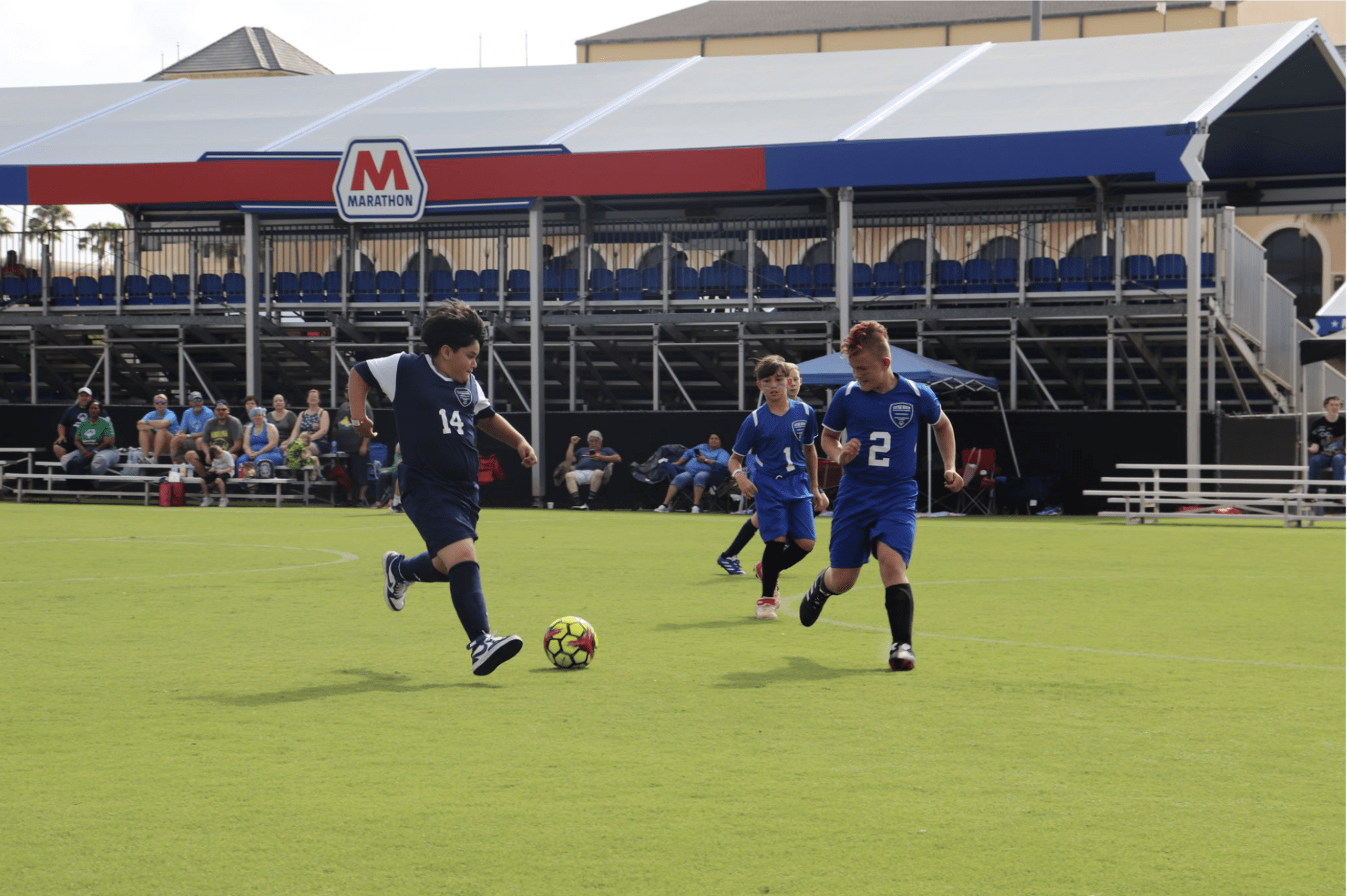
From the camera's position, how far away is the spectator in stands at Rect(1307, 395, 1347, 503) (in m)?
22.5

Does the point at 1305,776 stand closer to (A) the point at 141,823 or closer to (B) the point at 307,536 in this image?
(A) the point at 141,823

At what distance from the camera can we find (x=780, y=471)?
37.3 feet

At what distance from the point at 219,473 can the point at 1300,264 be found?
36098 mm

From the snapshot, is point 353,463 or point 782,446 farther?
point 353,463

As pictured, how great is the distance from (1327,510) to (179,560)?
54.3 ft

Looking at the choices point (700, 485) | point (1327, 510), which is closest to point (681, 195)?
point (700, 485)

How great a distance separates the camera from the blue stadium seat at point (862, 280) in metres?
27.6

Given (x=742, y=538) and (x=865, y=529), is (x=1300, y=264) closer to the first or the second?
(x=742, y=538)

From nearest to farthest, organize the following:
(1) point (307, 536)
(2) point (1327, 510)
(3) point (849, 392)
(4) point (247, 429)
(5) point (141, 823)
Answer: (5) point (141, 823)
(3) point (849, 392)
(1) point (307, 536)
(2) point (1327, 510)
(4) point (247, 429)

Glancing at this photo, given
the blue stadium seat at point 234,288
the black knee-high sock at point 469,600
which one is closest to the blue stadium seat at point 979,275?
the blue stadium seat at point 234,288

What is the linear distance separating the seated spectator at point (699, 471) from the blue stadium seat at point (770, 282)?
398cm

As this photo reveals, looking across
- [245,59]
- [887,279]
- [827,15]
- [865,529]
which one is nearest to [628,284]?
[887,279]

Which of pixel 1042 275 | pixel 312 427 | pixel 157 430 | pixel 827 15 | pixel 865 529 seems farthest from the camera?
pixel 827 15

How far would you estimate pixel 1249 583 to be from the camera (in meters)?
13.6
